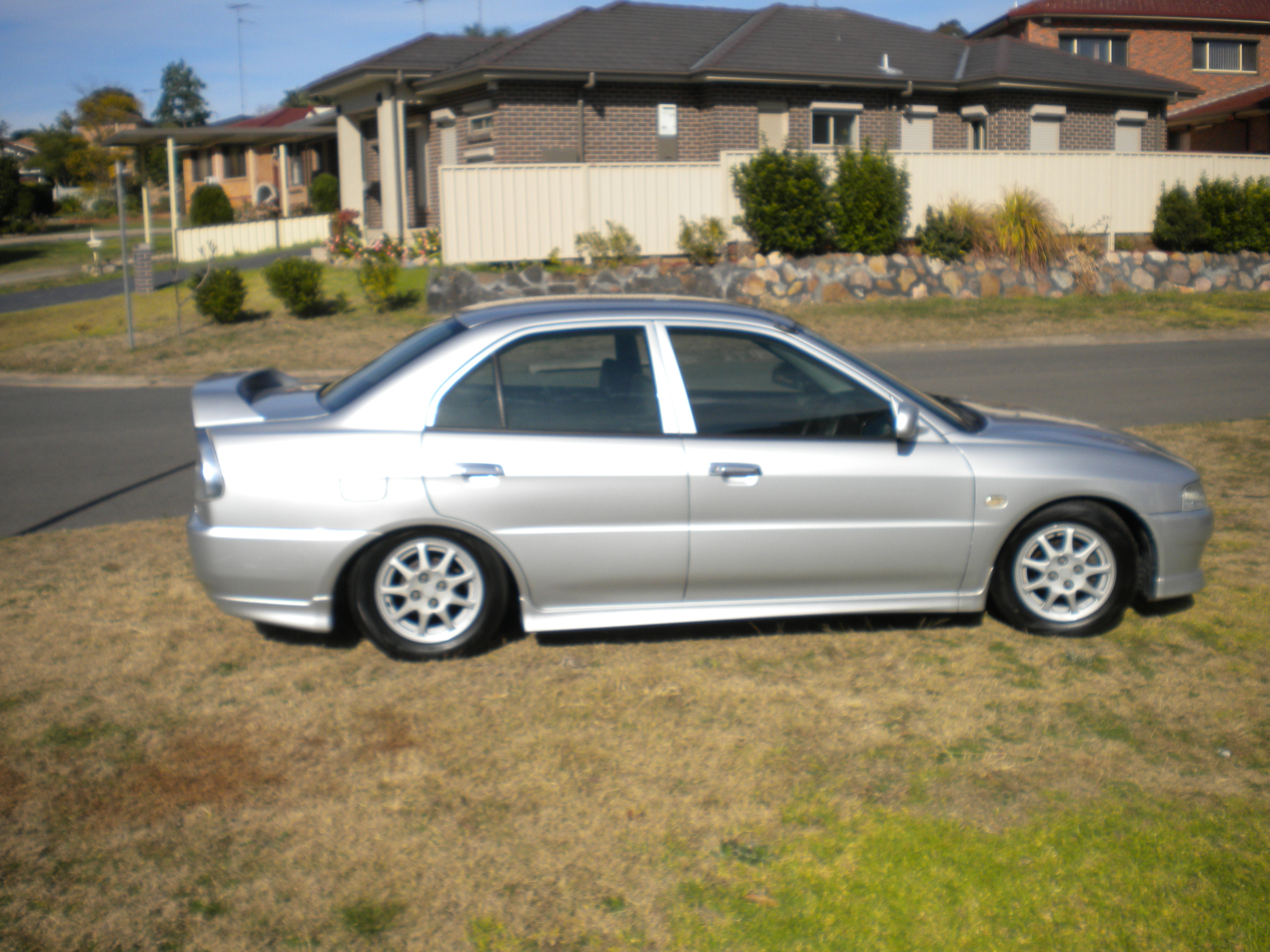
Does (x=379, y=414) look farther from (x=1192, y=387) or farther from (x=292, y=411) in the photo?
(x=1192, y=387)

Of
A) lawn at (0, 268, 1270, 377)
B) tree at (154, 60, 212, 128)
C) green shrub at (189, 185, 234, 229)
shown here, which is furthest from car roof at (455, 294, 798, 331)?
tree at (154, 60, 212, 128)

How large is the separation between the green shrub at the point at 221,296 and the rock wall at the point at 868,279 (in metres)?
3.16

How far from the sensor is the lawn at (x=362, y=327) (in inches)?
664

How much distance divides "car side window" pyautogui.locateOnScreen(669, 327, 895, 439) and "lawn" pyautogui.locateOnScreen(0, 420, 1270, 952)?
40.9 inches

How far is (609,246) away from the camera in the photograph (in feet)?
67.9

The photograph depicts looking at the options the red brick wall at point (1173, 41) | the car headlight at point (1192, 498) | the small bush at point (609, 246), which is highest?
the red brick wall at point (1173, 41)

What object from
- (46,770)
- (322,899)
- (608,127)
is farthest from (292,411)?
(608,127)

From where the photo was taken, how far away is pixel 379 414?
4.98 m

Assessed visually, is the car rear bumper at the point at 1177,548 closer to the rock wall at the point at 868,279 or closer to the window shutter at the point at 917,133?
the rock wall at the point at 868,279

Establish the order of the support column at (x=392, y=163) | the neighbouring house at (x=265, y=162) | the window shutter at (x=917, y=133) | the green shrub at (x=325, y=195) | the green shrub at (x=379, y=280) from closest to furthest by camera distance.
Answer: the green shrub at (x=379, y=280) < the support column at (x=392, y=163) < the window shutter at (x=917, y=133) < the green shrub at (x=325, y=195) < the neighbouring house at (x=265, y=162)

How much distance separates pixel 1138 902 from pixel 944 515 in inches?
82.7

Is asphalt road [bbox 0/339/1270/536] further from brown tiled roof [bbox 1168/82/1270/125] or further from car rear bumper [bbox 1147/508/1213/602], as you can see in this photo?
brown tiled roof [bbox 1168/82/1270/125]

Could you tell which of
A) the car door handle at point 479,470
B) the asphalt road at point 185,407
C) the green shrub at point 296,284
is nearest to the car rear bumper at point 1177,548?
the car door handle at point 479,470

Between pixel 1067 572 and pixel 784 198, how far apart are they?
16.1 metres
